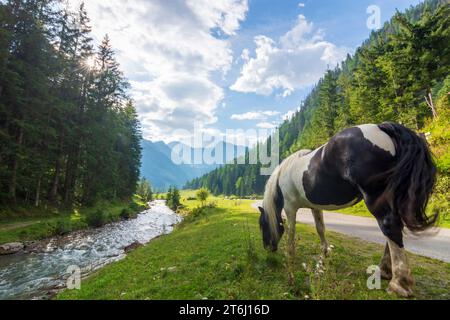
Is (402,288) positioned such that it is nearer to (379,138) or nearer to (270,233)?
(379,138)

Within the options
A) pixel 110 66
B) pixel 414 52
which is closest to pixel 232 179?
pixel 110 66

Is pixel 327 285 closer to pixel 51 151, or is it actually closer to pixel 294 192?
pixel 294 192

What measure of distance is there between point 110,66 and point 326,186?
39.3 metres

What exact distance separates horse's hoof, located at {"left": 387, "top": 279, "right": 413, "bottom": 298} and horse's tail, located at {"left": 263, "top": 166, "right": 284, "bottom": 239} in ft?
9.02

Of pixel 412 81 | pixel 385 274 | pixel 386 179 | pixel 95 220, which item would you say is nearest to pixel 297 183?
pixel 386 179

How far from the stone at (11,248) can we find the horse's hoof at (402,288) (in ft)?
54.1

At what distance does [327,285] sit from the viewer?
362 cm

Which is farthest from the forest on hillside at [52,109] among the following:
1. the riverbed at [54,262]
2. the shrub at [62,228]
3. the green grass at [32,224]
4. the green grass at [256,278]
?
the green grass at [256,278]

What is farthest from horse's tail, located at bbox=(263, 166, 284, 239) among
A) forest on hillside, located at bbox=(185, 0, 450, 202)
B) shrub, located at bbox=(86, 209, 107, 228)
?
shrub, located at bbox=(86, 209, 107, 228)

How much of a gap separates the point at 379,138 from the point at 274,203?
2982mm

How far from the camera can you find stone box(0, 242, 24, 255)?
12045 millimetres

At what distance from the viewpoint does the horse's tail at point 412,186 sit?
11.4 feet

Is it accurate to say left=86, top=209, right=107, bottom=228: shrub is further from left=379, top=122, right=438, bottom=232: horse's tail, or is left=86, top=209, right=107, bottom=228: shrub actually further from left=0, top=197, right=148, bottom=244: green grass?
left=379, top=122, right=438, bottom=232: horse's tail

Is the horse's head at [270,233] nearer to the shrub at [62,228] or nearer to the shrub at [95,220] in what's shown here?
the shrub at [62,228]
